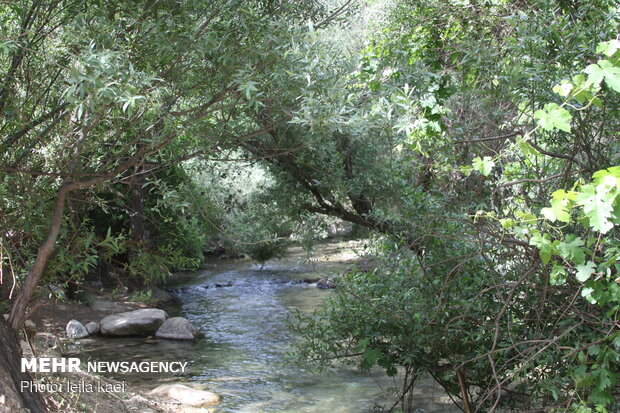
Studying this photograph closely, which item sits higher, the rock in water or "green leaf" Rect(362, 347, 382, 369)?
"green leaf" Rect(362, 347, 382, 369)

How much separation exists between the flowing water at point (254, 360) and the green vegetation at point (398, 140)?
1.61 metres

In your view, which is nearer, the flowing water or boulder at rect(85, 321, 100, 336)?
the flowing water

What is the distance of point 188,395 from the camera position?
7859mm

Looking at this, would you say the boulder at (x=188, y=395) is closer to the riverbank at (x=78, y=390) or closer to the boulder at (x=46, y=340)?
the riverbank at (x=78, y=390)

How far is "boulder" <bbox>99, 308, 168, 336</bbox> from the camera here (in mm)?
12359

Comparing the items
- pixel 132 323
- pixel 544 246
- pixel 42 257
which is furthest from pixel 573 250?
pixel 132 323

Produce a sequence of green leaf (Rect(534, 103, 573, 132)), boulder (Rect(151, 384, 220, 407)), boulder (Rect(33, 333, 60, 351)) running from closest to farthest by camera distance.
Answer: green leaf (Rect(534, 103, 573, 132))
boulder (Rect(33, 333, 60, 351))
boulder (Rect(151, 384, 220, 407))

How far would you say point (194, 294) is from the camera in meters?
17.9

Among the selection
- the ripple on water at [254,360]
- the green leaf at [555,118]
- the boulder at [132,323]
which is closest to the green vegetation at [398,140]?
the green leaf at [555,118]

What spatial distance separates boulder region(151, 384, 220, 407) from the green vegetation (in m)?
2.37

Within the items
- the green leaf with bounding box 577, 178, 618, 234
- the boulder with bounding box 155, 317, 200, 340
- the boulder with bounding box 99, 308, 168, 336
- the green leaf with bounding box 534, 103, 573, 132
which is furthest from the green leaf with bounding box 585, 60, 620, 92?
the boulder with bounding box 99, 308, 168, 336

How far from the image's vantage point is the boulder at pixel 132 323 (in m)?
12.4

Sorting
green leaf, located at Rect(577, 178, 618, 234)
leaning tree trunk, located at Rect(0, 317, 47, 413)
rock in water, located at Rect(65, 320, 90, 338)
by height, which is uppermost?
green leaf, located at Rect(577, 178, 618, 234)

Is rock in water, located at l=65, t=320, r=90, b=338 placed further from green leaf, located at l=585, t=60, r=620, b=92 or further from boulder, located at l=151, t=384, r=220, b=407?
green leaf, located at l=585, t=60, r=620, b=92
